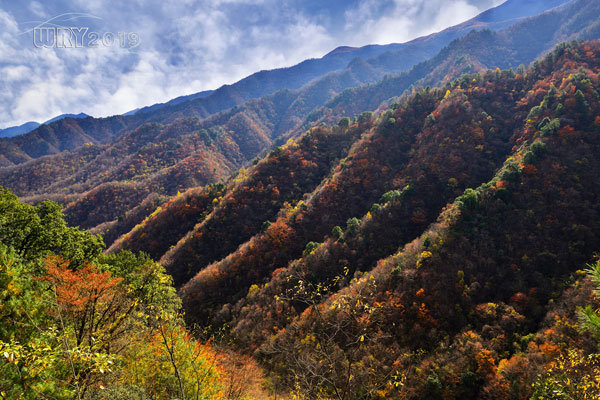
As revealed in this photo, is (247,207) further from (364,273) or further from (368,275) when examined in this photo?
(368,275)

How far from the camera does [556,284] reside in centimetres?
3419

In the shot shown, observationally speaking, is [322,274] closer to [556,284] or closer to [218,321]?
[218,321]

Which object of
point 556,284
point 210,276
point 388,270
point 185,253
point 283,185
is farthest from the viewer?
point 283,185

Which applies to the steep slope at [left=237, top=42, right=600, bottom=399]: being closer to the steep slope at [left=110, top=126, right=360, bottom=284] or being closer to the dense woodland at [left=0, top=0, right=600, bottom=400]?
the dense woodland at [left=0, top=0, right=600, bottom=400]

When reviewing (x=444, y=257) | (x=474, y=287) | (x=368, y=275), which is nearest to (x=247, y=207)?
(x=368, y=275)

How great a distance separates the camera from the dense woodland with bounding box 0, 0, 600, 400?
13.2m

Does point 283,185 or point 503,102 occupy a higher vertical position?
point 503,102

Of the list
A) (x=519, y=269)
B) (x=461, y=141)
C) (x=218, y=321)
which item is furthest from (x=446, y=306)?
(x=461, y=141)

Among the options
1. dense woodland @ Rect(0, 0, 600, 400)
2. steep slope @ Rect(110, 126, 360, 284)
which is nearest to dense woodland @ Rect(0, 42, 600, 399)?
dense woodland @ Rect(0, 0, 600, 400)

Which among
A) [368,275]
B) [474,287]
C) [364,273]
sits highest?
[368,275]

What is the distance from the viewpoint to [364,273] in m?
46.7

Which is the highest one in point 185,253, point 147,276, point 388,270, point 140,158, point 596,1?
point 596,1

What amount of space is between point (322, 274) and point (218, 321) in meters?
22.1

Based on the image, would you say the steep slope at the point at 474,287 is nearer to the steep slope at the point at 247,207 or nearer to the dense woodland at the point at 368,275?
the dense woodland at the point at 368,275
